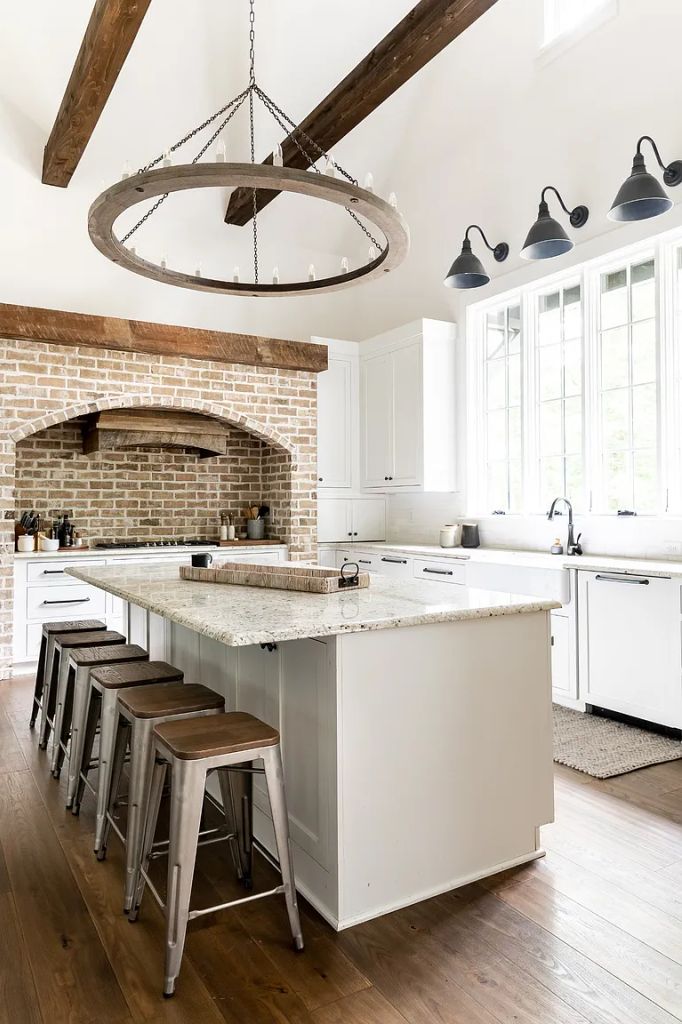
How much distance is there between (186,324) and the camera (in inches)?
256

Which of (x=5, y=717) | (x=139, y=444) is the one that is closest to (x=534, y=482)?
(x=139, y=444)

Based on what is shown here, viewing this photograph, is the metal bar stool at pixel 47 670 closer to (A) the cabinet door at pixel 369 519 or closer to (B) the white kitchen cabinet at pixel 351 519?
(B) the white kitchen cabinet at pixel 351 519

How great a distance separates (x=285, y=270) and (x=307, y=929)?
626 cm

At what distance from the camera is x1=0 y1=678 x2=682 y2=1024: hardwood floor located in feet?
5.71

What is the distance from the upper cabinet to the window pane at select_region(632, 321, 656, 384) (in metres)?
1.77

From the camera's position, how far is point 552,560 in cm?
445

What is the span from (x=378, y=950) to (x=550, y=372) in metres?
4.37

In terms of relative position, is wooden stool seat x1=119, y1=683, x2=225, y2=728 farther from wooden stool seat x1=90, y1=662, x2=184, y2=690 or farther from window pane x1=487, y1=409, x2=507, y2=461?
window pane x1=487, y1=409, x2=507, y2=461

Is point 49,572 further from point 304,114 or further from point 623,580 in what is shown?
point 304,114

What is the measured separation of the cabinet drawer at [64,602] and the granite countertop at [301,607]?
2.48 meters

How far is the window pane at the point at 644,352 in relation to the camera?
14.9ft

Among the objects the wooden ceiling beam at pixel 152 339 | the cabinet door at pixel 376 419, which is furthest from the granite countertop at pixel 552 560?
the wooden ceiling beam at pixel 152 339

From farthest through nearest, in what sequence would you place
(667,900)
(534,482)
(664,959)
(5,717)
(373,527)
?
(373,527), (534,482), (5,717), (667,900), (664,959)

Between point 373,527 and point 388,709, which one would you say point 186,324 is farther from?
point 388,709
